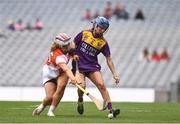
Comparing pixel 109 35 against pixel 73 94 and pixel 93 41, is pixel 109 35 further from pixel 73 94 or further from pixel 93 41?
pixel 93 41

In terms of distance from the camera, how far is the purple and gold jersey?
16516mm

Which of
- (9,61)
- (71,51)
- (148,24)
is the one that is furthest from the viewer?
(148,24)

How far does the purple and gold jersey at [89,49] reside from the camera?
54.2 feet

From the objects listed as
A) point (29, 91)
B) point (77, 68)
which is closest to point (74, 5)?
point (29, 91)

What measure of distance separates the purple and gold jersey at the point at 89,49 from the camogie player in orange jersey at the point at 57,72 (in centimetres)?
59

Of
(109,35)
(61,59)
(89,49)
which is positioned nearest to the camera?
(61,59)

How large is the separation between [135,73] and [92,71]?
64.8ft

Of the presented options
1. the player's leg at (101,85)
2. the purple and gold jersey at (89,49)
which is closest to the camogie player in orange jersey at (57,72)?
the purple and gold jersey at (89,49)

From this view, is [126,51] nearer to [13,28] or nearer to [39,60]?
[39,60]

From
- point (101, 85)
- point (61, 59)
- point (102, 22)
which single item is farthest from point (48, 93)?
point (102, 22)

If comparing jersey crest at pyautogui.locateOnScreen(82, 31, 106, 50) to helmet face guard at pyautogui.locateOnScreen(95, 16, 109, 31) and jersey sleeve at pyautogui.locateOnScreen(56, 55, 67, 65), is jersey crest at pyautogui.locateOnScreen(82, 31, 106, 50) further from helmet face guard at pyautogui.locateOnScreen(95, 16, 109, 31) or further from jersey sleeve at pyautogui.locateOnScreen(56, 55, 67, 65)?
jersey sleeve at pyautogui.locateOnScreen(56, 55, 67, 65)

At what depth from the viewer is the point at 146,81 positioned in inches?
1398

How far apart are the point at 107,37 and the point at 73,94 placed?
1218 cm

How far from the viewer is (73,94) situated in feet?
95.1
